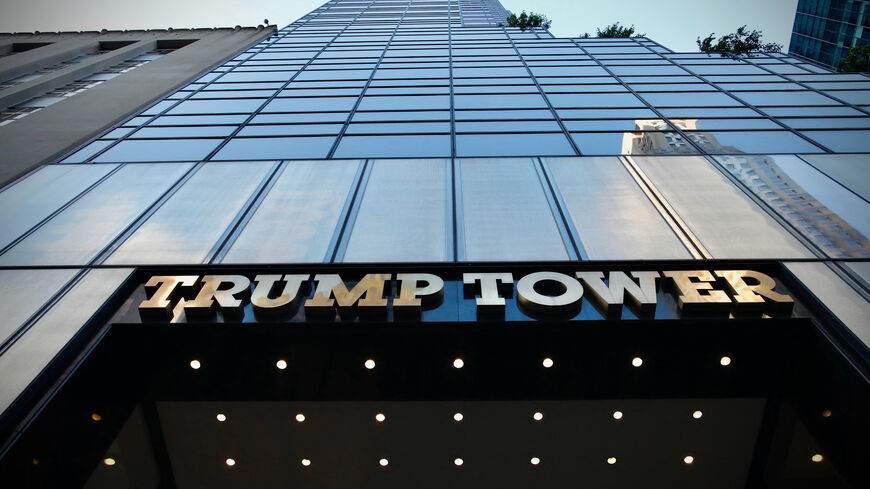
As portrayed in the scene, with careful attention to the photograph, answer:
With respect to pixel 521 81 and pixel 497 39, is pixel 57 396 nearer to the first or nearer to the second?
pixel 521 81

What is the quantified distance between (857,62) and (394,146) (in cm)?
2634

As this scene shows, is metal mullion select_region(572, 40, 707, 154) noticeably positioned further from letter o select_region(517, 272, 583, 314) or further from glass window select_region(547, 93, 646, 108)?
letter o select_region(517, 272, 583, 314)

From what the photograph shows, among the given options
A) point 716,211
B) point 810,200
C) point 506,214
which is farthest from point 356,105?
point 810,200

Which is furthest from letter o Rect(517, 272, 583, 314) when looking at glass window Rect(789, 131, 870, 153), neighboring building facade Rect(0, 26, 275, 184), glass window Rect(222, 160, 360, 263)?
neighboring building facade Rect(0, 26, 275, 184)

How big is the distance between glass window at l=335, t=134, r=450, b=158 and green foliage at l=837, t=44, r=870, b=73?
24166 mm

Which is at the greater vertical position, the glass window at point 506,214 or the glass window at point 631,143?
the glass window at point 631,143

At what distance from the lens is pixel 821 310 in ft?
25.3

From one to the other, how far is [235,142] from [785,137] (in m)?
16.9

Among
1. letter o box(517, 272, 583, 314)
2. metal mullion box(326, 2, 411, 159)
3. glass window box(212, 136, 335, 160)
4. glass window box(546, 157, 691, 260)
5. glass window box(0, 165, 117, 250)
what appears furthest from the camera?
metal mullion box(326, 2, 411, 159)

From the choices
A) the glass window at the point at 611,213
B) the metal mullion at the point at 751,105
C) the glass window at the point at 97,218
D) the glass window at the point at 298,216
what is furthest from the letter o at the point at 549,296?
the glass window at the point at 97,218

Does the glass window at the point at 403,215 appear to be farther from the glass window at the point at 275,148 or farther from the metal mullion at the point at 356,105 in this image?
the glass window at the point at 275,148

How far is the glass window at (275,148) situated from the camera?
13812 millimetres

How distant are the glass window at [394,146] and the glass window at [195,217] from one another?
2391mm

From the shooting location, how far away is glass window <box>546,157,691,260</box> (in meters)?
9.62
